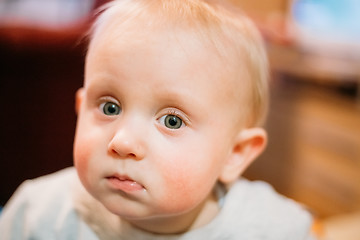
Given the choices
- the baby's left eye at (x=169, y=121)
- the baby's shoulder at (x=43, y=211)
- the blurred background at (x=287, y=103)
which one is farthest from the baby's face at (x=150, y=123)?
the blurred background at (x=287, y=103)

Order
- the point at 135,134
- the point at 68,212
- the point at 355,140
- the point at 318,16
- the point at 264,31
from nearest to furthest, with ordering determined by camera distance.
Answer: the point at 135,134 < the point at 68,212 < the point at 355,140 < the point at 264,31 < the point at 318,16

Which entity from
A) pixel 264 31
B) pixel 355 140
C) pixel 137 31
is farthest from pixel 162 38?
pixel 264 31

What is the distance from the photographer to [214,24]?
2.02 feet

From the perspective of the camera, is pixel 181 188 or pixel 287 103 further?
pixel 287 103

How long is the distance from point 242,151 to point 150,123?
216 mm

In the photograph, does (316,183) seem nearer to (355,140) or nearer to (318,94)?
(355,140)

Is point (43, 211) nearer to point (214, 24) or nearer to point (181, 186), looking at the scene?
point (181, 186)

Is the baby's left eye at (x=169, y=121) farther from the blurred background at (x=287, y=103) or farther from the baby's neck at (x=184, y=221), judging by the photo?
the blurred background at (x=287, y=103)

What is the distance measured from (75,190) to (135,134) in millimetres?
271

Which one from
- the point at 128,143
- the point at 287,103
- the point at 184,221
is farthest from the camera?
the point at 287,103

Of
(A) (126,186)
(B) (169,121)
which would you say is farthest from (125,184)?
(B) (169,121)

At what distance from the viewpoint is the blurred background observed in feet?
4.97

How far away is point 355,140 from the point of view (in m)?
2.05

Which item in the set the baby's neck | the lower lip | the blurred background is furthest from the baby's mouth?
the blurred background
